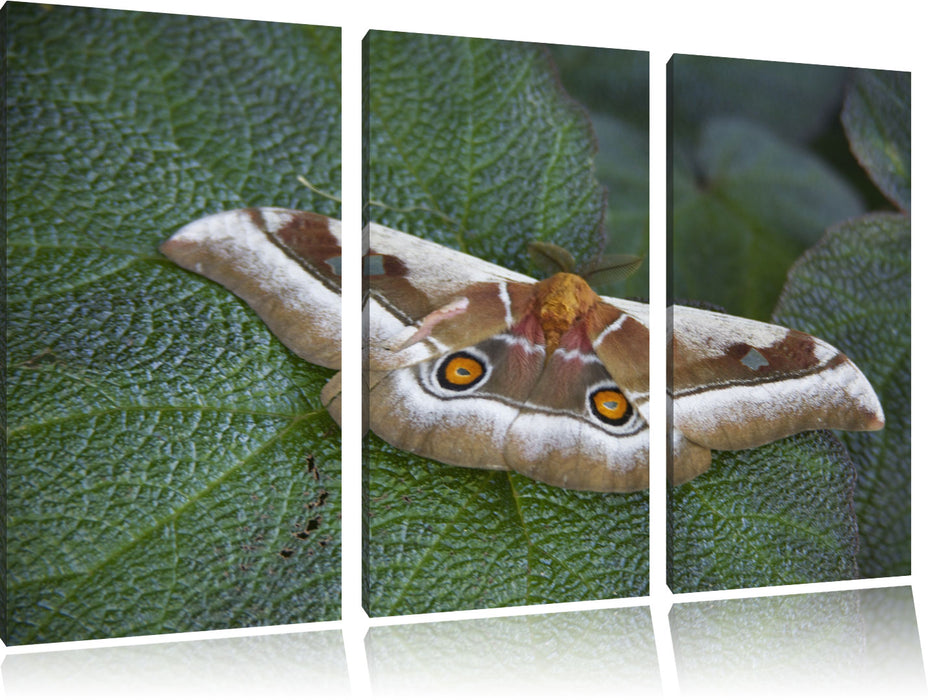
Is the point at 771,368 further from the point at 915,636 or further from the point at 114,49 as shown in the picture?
the point at 114,49

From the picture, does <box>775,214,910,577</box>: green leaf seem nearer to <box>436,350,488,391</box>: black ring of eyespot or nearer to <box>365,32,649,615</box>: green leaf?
<box>365,32,649,615</box>: green leaf

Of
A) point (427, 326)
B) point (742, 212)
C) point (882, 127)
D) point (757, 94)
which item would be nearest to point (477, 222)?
point (427, 326)

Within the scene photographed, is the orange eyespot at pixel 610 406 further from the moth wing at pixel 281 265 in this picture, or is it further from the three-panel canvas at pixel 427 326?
the moth wing at pixel 281 265

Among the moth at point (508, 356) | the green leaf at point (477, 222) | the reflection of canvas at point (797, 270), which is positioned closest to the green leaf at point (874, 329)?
the reflection of canvas at point (797, 270)

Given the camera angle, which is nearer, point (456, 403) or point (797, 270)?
point (456, 403)

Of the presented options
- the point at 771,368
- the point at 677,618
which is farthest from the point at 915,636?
the point at 771,368

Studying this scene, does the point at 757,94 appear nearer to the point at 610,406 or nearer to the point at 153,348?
the point at 610,406
